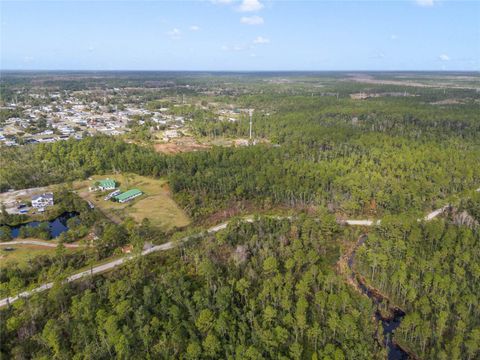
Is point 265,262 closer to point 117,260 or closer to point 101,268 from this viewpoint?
point 117,260

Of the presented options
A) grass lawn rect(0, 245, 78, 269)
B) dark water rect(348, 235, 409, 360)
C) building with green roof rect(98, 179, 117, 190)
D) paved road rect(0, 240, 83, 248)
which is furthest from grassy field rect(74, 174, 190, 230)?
dark water rect(348, 235, 409, 360)

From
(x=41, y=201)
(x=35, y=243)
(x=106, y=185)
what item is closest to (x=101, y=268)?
(x=35, y=243)

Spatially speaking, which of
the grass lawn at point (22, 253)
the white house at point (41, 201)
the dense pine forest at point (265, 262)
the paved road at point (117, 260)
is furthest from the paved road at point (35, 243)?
the white house at point (41, 201)

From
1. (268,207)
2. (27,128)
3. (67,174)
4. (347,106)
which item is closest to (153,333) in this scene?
(268,207)

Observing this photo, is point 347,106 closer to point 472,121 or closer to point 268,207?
point 472,121

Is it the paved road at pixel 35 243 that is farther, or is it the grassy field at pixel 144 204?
the grassy field at pixel 144 204

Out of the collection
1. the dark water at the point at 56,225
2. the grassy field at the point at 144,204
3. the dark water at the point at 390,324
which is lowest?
the dark water at the point at 390,324

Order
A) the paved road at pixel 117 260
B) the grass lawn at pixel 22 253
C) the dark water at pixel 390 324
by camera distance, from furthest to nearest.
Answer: the grass lawn at pixel 22 253 < the paved road at pixel 117 260 < the dark water at pixel 390 324

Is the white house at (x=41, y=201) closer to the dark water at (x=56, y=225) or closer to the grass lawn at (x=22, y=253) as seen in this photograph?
the dark water at (x=56, y=225)
